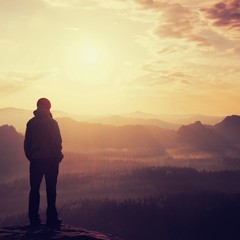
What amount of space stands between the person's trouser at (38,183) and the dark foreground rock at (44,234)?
3.10 feet

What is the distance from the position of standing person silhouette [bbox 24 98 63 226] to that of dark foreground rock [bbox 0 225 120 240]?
1.04 m

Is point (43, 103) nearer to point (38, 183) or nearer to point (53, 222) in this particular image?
point (38, 183)

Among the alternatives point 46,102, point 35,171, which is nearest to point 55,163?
point 35,171

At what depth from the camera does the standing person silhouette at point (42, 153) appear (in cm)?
2306

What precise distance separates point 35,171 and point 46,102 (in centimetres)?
383

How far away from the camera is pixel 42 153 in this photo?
23.0 meters

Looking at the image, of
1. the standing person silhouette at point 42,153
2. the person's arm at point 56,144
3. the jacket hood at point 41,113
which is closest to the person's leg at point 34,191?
the standing person silhouette at point 42,153

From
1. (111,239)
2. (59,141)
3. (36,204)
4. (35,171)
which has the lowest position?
(111,239)

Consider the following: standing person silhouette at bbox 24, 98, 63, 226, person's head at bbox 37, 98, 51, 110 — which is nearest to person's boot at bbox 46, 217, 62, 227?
standing person silhouette at bbox 24, 98, 63, 226

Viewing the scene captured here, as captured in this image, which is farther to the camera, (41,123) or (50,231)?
(41,123)

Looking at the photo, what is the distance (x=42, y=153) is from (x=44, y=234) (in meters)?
4.47

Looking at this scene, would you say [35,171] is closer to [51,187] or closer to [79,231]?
[51,187]

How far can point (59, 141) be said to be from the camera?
77.6ft

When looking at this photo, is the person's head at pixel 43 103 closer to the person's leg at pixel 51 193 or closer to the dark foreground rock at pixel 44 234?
the person's leg at pixel 51 193
